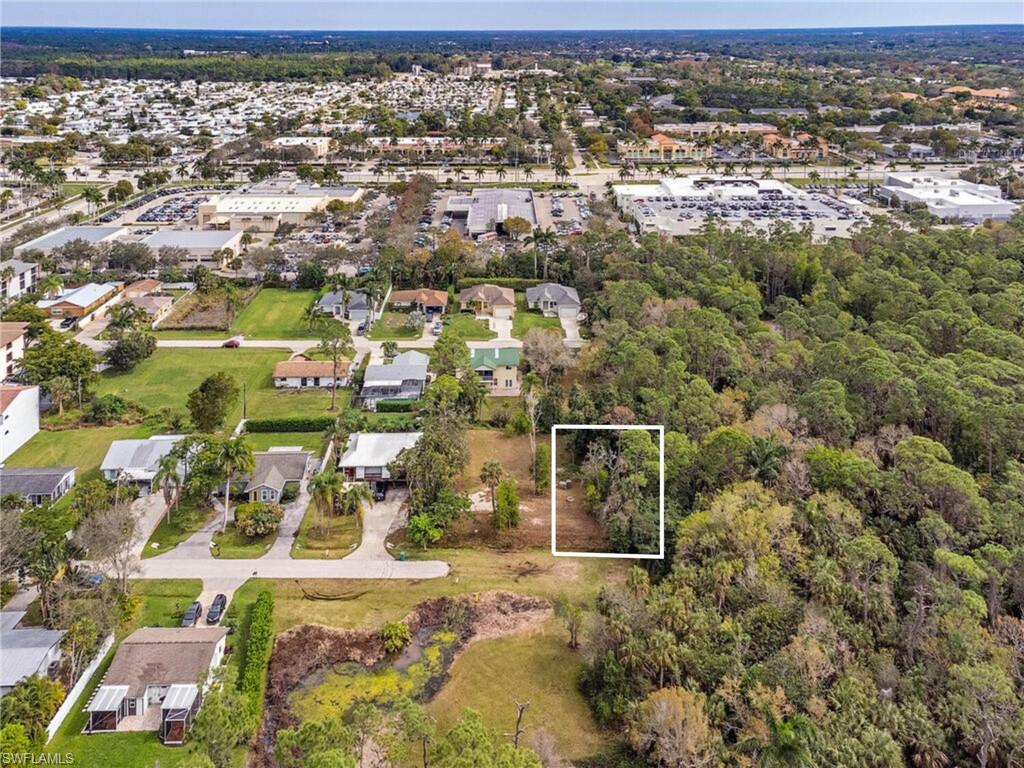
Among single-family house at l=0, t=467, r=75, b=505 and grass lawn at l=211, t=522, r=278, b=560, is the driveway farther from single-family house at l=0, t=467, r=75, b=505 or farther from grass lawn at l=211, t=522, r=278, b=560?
single-family house at l=0, t=467, r=75, b=505

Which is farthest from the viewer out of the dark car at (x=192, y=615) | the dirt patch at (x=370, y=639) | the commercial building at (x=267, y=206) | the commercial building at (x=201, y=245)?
the commercial building at (x=267, y=206)

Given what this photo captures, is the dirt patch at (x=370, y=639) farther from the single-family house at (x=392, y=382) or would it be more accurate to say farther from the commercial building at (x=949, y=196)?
the commercial building at (x=949, y=196)

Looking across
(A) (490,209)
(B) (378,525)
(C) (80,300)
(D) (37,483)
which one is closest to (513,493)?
(B) (378,525)

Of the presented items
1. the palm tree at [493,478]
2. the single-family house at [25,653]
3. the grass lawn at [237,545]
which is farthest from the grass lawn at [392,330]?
the single-family house at [25,653]

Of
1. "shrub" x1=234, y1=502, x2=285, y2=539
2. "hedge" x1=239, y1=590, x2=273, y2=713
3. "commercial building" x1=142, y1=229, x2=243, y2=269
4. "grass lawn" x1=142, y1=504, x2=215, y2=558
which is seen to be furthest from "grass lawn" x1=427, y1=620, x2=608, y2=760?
"commercial building" x1=142, y1=229, x2=243, y2=269

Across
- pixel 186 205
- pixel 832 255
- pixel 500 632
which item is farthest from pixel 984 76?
pixel 500 632

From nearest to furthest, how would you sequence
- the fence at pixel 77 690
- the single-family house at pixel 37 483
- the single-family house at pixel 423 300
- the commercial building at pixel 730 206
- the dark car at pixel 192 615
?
the fence at pixel 77 690, the dark car at pixel 192 615, the single-family house at pixel 37 483, the single-family house at pixel 423 300, the commercial building at pixel 730 206
